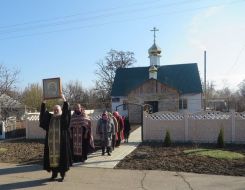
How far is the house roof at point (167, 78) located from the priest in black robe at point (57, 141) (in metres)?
28.9

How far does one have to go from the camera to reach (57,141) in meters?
9.13

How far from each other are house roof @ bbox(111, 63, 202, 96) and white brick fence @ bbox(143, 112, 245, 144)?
2059 centimetres

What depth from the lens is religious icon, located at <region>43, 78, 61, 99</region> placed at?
973 centimetres

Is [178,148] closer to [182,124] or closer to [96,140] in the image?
[182,124]

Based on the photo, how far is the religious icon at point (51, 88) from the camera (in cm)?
973

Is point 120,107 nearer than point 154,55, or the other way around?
point 120,107

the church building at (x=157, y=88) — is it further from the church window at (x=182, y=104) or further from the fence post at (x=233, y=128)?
the fence post at (x=233, y=128)

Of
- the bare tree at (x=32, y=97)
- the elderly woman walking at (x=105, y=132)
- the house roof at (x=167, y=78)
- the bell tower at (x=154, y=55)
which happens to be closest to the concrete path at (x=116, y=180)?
the elderly woman walking at (x=105, y=132)

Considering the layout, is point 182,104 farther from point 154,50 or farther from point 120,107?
point 154,50

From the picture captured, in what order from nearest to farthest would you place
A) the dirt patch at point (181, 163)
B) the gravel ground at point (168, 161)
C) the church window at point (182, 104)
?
the dirt patch at point (181, 163)
the gravel ground at point (168, 161)
the church window at point (182, 104)

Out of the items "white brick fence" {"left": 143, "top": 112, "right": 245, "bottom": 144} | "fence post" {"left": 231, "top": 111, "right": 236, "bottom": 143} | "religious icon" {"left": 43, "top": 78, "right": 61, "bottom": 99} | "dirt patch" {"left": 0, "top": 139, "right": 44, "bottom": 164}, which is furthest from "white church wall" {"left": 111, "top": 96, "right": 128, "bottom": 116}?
"religious icon" {"left": 43, "top": 78, "right": 61, "bottom": 99}

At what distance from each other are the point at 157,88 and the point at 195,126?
19.9 m

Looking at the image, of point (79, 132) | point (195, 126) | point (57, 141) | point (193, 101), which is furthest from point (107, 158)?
point (193, 101)

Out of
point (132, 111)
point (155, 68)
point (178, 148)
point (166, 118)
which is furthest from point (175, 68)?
point (178, 148)
